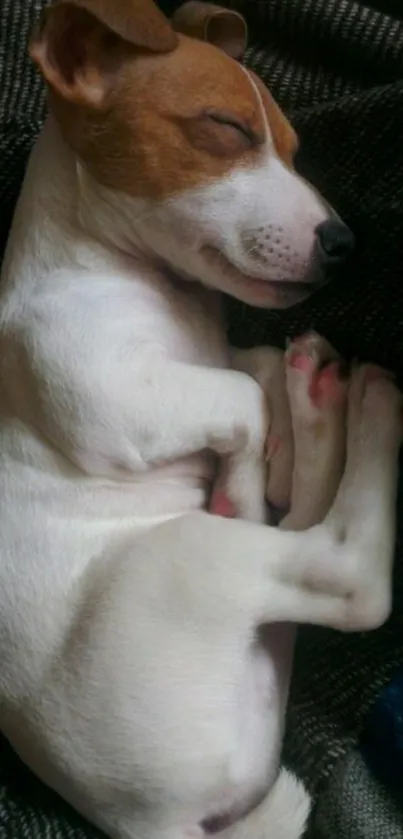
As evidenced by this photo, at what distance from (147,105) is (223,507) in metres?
0.53

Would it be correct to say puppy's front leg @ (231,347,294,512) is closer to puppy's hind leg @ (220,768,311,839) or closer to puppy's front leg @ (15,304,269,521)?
puppy's front leg @ (15,304,269,521)

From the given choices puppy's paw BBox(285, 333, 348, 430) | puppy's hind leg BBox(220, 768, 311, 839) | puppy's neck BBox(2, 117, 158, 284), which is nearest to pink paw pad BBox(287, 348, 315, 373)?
puppy's paw BBox(285, 333, 348, 430)

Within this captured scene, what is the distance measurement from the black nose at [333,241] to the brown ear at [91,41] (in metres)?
0.31

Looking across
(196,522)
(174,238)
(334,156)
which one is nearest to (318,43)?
(334,156)

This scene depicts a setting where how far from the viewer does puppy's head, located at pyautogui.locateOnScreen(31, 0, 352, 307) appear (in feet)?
4.59

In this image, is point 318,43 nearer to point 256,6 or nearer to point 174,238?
point 256,6

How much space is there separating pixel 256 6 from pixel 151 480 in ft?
2.77

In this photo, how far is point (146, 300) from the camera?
59.3 inches

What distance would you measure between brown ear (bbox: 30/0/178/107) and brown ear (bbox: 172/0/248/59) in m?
0.16

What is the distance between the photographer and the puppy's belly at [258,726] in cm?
134


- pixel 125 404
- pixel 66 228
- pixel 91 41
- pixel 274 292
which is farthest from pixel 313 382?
pixel 91 41

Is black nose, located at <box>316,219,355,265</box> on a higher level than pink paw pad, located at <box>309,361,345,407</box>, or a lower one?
higher

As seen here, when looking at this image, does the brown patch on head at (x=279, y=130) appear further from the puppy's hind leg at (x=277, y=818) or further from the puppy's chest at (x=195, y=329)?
the puppy's hind leg at (x=277, y=818)

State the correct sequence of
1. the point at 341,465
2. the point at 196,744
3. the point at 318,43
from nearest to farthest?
the point at 196,744
the point at 341,465
the point at 318,43
